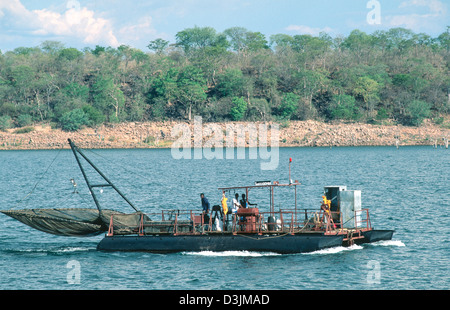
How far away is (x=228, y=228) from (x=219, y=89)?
13516cm

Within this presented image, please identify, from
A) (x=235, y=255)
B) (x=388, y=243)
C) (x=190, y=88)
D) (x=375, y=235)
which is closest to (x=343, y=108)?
(x=190, y=88)

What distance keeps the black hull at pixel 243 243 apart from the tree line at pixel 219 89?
124978 mm

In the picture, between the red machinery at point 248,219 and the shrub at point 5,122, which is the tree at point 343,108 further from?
the red machinery at point 248,219

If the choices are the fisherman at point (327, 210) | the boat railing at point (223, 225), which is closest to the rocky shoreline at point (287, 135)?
the boat railing at point (223, 225)

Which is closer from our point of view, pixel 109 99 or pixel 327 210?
pixel 327 210

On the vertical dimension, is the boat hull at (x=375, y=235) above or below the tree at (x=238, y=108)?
below

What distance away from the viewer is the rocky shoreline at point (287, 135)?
162m

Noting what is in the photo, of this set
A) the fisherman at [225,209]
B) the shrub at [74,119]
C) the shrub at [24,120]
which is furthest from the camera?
the shrub at [24,120]

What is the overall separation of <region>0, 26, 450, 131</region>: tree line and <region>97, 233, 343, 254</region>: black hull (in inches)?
4920

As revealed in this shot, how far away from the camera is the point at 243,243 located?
1451 inches

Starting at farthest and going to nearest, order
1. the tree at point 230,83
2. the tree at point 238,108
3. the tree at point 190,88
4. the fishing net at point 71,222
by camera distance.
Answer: the tree at point 230,83
the tree at point 190,88
the tree at point 238,108
the fishing net at point 71,222

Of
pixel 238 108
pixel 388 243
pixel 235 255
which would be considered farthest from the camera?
pixel 238 108

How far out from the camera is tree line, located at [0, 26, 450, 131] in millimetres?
164625

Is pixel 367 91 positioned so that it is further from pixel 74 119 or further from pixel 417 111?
pixel 74 119
